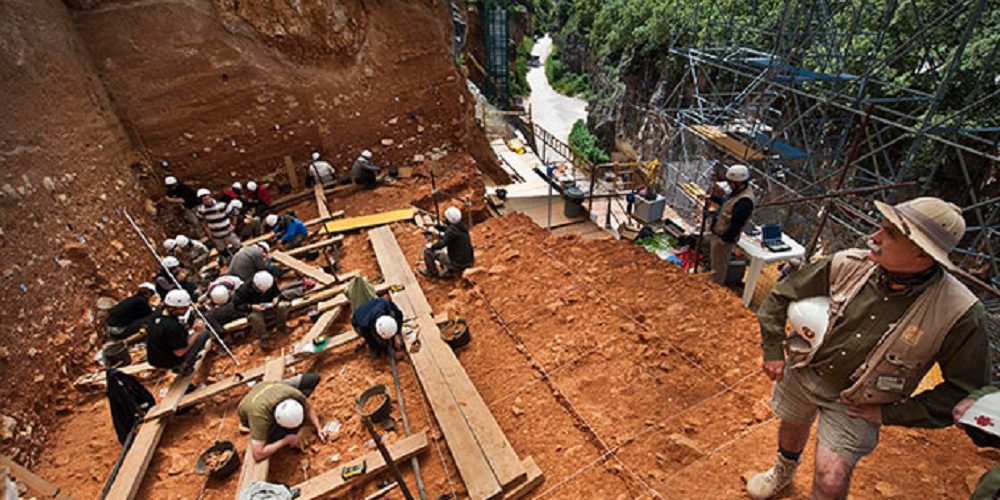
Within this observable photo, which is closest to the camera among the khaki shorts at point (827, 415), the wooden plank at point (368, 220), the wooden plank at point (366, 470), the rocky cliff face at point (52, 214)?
the khaki shorts at point (827, 415)

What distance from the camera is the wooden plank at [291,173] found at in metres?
10.8

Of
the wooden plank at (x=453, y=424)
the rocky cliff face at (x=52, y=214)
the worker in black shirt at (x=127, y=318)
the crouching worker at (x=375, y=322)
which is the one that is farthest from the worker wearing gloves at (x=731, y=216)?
the rocky cliff face at (x=52, y=214)

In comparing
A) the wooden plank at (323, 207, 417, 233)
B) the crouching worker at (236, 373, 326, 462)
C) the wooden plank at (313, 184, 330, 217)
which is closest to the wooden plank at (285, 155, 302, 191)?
the wooden plank at (313, 184, 330, 217)

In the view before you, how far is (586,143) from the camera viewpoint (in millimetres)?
30891

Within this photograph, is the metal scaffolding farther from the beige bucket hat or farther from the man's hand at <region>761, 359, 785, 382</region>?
the beige bucket hat

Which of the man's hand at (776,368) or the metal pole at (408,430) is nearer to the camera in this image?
the man's hand at (776,368)

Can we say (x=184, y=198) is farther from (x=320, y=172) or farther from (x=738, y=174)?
(x=738, y=174)

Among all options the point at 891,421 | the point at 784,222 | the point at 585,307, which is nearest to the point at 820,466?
the point at 891,421

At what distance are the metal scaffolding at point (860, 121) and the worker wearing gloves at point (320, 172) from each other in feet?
27.3

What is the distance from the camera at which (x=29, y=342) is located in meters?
5.89

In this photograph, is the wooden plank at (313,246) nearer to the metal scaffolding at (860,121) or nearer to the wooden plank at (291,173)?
the wooden plank at (291,173)

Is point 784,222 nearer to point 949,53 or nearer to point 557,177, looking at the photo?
point 949,53

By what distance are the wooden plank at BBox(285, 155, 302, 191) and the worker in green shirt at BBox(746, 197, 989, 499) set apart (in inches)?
417

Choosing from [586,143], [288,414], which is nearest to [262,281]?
[288,414]
